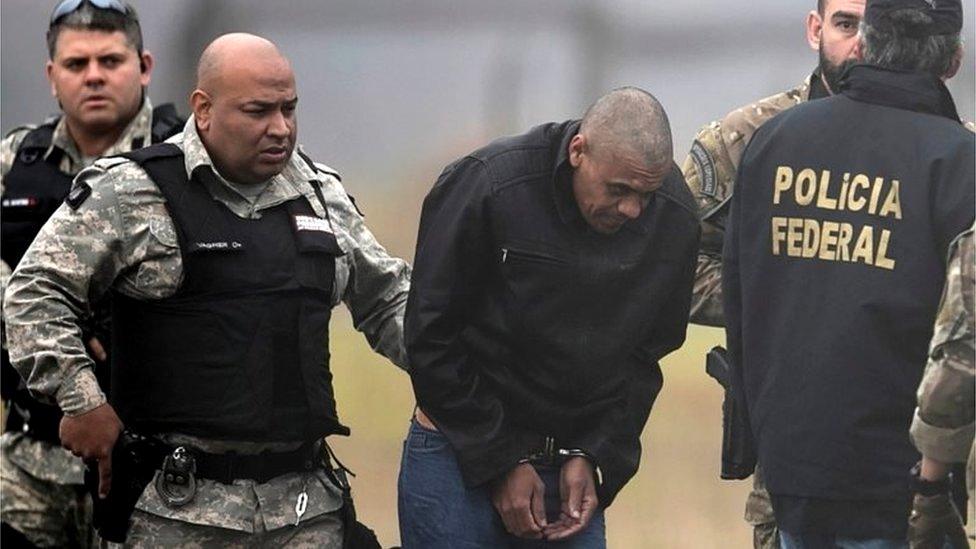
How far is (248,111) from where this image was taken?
3408 millimetres

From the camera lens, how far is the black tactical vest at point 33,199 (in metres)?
4.20

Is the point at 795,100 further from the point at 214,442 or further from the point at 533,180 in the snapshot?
the point at 214,442

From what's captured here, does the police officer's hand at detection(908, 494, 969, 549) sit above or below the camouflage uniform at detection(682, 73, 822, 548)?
below

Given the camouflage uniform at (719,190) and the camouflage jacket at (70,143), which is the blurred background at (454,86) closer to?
the camouflage uniform at (719,190)

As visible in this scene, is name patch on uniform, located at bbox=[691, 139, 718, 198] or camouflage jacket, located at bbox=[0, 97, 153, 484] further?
camouflage jacket, located at bbox=[0, 97, 153, 484]

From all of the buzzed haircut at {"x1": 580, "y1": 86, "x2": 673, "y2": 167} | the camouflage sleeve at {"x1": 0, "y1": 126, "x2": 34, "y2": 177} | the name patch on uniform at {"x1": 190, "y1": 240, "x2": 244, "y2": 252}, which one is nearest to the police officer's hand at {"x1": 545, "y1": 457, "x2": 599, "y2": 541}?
the buzzed haircut at {"x1": 580, "y1": 86, "x2": 673, "y2": 167}

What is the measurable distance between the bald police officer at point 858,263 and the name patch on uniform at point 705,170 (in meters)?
0.45

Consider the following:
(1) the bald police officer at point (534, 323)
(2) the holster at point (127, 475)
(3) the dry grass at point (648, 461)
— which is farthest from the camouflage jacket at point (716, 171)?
(2) the holster at point (127, 475)

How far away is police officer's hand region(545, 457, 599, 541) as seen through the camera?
11.1 feet

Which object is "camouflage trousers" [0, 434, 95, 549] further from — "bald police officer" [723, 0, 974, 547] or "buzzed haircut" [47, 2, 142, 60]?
"bald police officer" [723, 0, 974, 547]

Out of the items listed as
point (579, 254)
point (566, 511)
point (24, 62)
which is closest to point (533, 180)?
point (579, 254)

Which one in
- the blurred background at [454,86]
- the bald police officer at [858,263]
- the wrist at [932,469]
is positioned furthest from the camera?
the blurred background at [454,86]

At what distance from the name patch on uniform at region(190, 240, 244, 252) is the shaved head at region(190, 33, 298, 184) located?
0.12 meters

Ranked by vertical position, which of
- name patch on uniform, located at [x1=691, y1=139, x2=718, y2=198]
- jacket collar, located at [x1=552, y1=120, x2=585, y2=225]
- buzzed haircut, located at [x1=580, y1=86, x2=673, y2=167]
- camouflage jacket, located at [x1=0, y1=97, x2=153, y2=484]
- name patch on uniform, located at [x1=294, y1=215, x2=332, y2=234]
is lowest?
camouflage jacket, located at [x1=0, y1=97, x2=153, y2=484]
